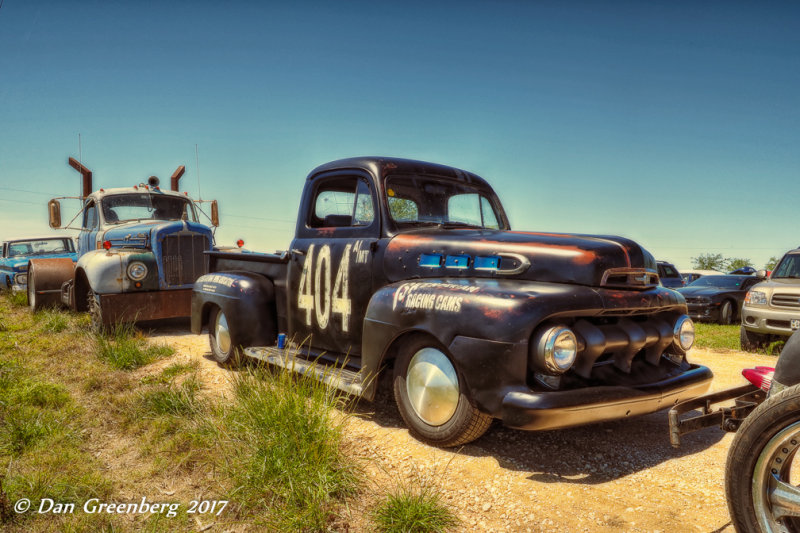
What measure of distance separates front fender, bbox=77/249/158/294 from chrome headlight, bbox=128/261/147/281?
0.04 metres

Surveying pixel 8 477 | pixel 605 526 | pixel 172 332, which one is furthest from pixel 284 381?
pixel 172 332

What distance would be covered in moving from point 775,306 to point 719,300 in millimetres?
5562

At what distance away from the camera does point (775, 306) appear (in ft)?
26.7

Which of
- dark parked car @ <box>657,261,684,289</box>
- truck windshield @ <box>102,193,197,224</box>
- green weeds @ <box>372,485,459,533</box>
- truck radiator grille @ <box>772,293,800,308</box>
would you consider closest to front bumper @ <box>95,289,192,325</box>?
truck windshield @ <box>102,193,197,224</box>

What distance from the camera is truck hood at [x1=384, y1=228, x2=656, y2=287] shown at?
3.48 metres

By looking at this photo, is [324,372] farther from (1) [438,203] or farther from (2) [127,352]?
(2) [127,352]

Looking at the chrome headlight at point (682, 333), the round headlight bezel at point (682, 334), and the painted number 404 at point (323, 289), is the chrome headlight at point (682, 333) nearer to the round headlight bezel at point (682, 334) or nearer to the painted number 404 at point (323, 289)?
the round headlight bezel at point (682, 334)

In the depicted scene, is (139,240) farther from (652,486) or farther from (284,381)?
(652,486)

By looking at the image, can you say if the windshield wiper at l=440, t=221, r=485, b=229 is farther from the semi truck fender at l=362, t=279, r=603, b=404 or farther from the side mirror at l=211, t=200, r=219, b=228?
the side mirror at l=211, t=200, r=219, b=228

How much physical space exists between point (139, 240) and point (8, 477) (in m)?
6.06

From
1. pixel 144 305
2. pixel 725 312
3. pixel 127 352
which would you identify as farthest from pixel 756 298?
pixel 144 305

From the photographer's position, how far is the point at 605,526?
274 cm

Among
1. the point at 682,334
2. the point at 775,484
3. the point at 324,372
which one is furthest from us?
A: the point at 324,372

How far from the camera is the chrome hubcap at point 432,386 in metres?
3.52
